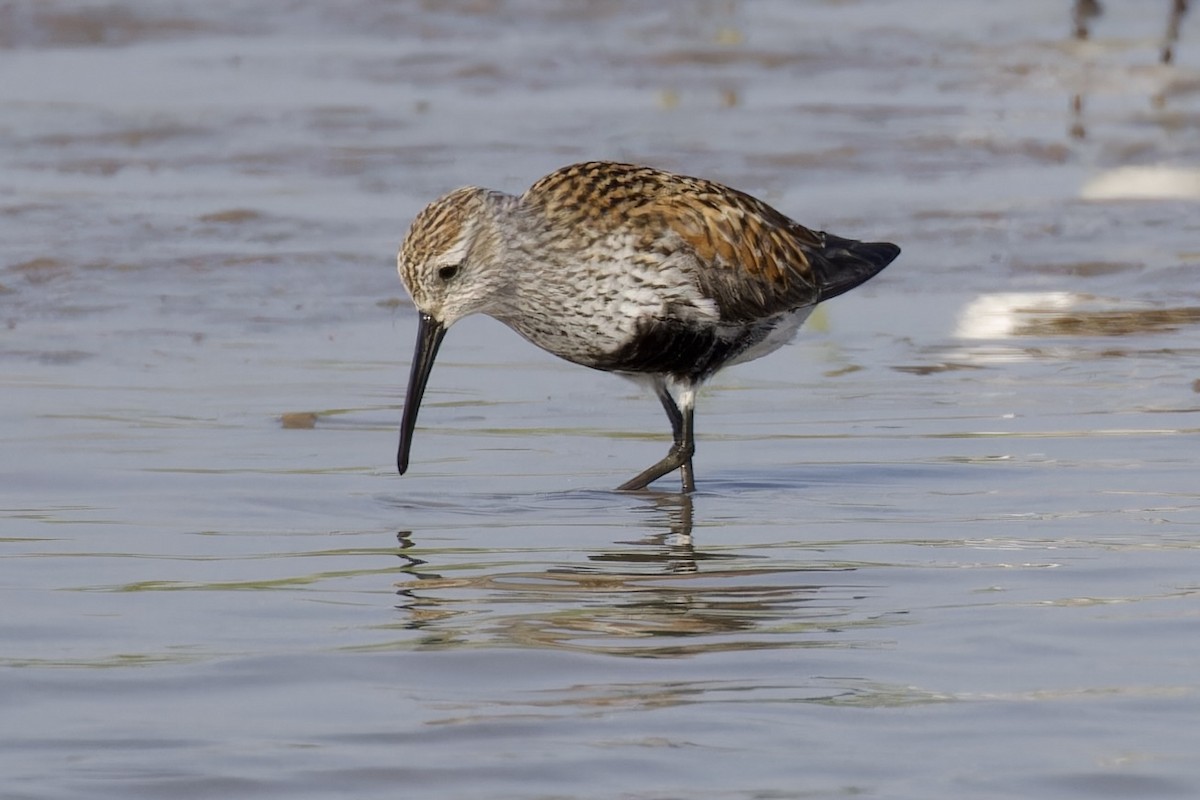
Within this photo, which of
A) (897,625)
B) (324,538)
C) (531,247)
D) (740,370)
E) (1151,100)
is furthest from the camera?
(1151,100)

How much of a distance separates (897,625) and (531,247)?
2.41 metres

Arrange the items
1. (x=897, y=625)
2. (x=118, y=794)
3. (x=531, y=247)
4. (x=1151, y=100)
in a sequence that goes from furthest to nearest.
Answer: (x=1151, y=100), (x=531, y=247), (x=897, y=625), (x=118, y=794)

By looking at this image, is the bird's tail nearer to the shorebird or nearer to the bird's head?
the shorebird

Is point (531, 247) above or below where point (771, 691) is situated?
above

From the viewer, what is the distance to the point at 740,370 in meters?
10.2

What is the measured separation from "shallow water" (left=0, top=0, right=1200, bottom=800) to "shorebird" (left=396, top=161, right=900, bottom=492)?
0.42 metres

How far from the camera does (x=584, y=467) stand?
28.2ft

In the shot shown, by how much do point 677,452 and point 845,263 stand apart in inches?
47.7

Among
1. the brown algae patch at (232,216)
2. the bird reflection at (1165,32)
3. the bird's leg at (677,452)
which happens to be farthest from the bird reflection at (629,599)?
the bird reflection at (1165,32)

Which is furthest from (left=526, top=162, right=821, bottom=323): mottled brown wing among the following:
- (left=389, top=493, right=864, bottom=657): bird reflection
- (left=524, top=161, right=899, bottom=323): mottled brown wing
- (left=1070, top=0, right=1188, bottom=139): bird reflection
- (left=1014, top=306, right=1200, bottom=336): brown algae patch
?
(left=1070, top=0, right=1188, bottom=139): bird reflection

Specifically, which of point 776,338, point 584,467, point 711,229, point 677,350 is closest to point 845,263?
point 776,338

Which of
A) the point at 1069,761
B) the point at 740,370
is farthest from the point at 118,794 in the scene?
the point at 740,370

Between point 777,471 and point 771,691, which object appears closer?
point 771,691

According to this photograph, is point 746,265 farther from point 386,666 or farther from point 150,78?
point 150,78
